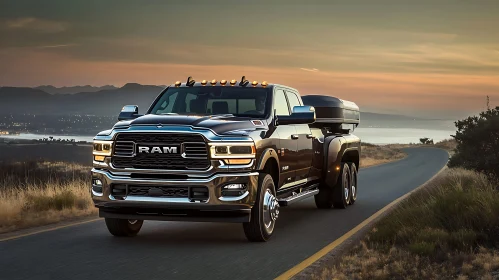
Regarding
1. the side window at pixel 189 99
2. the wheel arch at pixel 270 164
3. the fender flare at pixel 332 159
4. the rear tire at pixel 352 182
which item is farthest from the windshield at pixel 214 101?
the rear tire at pixel 352 182

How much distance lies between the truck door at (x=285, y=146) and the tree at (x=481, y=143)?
788 cm

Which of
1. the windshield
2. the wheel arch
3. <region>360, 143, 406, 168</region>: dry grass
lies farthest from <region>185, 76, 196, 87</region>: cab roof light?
<region>360, 143, 406, 168</region>: dry grass

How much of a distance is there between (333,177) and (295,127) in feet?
8.70

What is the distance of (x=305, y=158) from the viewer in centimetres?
1277

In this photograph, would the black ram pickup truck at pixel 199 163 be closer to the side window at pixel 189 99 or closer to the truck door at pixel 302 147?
the side window at pixel 189 99

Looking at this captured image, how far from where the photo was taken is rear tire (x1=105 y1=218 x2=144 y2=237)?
34.5ft

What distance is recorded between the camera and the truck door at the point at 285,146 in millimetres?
11219

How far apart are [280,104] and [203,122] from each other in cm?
248

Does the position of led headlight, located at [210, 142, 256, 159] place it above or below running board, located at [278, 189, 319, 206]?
above

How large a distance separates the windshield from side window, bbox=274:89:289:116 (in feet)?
0.77

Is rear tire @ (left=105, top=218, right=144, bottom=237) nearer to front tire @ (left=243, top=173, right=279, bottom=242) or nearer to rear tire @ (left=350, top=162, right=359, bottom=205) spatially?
front tire @ (left=243, top=173, right=279, bottom=242)

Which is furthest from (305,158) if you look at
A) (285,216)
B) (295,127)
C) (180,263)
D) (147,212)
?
(180,263)

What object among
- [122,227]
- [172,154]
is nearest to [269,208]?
[172,154]

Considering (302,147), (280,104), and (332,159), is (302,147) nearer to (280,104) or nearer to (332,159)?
(280,104)
